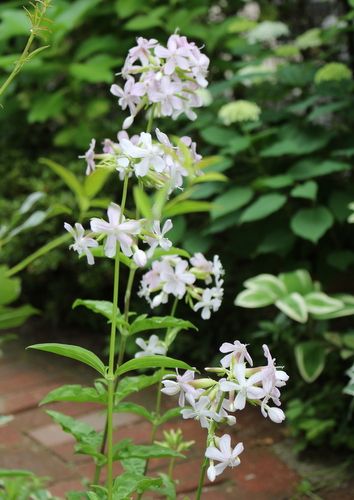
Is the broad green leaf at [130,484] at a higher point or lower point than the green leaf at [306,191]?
lower

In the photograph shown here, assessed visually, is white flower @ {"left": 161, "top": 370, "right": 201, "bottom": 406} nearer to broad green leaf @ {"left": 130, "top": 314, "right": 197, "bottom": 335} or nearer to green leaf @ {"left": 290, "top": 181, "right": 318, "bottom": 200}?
broad green leaf @ {"left": 130, "top": 314, "right": 197, "bottom": 335}

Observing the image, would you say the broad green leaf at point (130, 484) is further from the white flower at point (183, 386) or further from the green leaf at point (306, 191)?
the green leaf at point (306, 191)

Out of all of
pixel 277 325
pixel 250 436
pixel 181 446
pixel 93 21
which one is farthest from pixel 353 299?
pixel 93 21

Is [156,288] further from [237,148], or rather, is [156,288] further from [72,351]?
[237,148]

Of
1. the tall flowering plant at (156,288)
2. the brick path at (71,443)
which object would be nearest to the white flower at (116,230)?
the tall flowering plant at (156,288)

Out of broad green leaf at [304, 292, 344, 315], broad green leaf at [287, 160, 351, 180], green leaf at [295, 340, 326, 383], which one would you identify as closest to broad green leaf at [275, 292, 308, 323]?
broad green leaf at [304, 292, 344, 315]

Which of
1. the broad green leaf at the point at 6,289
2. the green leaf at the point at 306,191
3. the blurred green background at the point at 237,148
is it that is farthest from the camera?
the blurred green background at the point at 237,148

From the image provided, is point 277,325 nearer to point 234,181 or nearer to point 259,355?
point 259,355
